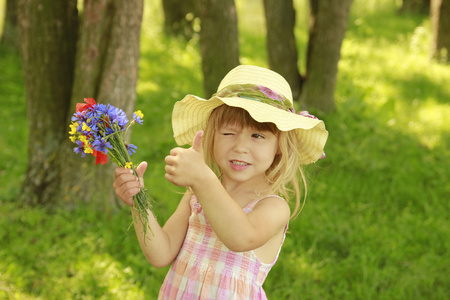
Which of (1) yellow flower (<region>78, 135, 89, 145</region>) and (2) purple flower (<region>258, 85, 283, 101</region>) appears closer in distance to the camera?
(1) yellow flower (<region>78, 135, 89, 145</region>)

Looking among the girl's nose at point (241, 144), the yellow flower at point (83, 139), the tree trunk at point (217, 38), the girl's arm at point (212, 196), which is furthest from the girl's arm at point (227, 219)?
the tree trunk at point (217, 38)

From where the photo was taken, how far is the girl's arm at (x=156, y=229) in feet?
5.99

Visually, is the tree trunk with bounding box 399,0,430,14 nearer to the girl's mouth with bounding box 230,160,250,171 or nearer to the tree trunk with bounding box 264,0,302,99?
the tree trunk with bounding box 264,0,302,99

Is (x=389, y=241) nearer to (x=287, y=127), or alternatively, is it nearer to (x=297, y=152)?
Answer: (x=297, y=152)

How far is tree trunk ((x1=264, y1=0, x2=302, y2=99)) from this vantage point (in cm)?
611

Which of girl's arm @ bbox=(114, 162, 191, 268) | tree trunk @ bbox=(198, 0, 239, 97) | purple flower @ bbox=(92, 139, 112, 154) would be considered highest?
tree trunk @ bbox=(198, 0, 239, 97)

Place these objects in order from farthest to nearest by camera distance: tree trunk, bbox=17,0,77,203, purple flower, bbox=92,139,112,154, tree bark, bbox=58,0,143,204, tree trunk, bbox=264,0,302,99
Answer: tree trunk, bbox=264,0,302,99 < tree trunk, bbox=17,0,77,203 < tree bark, bbox=58,0,143,204 < purple flower, bbox=92,139,112,154

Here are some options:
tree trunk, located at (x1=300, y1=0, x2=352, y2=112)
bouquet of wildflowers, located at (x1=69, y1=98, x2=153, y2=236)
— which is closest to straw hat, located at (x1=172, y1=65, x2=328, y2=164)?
bouquet of wildflowers, located at (x1=69, y1=98, x2=153, y2=236)

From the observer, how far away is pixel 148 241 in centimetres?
203

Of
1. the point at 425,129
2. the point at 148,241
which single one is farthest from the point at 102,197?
the point at 425,129

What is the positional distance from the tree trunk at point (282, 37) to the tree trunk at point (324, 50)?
215 millimetres

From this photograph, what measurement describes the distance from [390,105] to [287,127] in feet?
16.7

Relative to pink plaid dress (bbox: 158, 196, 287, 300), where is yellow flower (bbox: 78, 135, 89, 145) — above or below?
above

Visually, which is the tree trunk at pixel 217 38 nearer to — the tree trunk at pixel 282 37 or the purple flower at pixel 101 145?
the tree trunk at pixel 282 37
